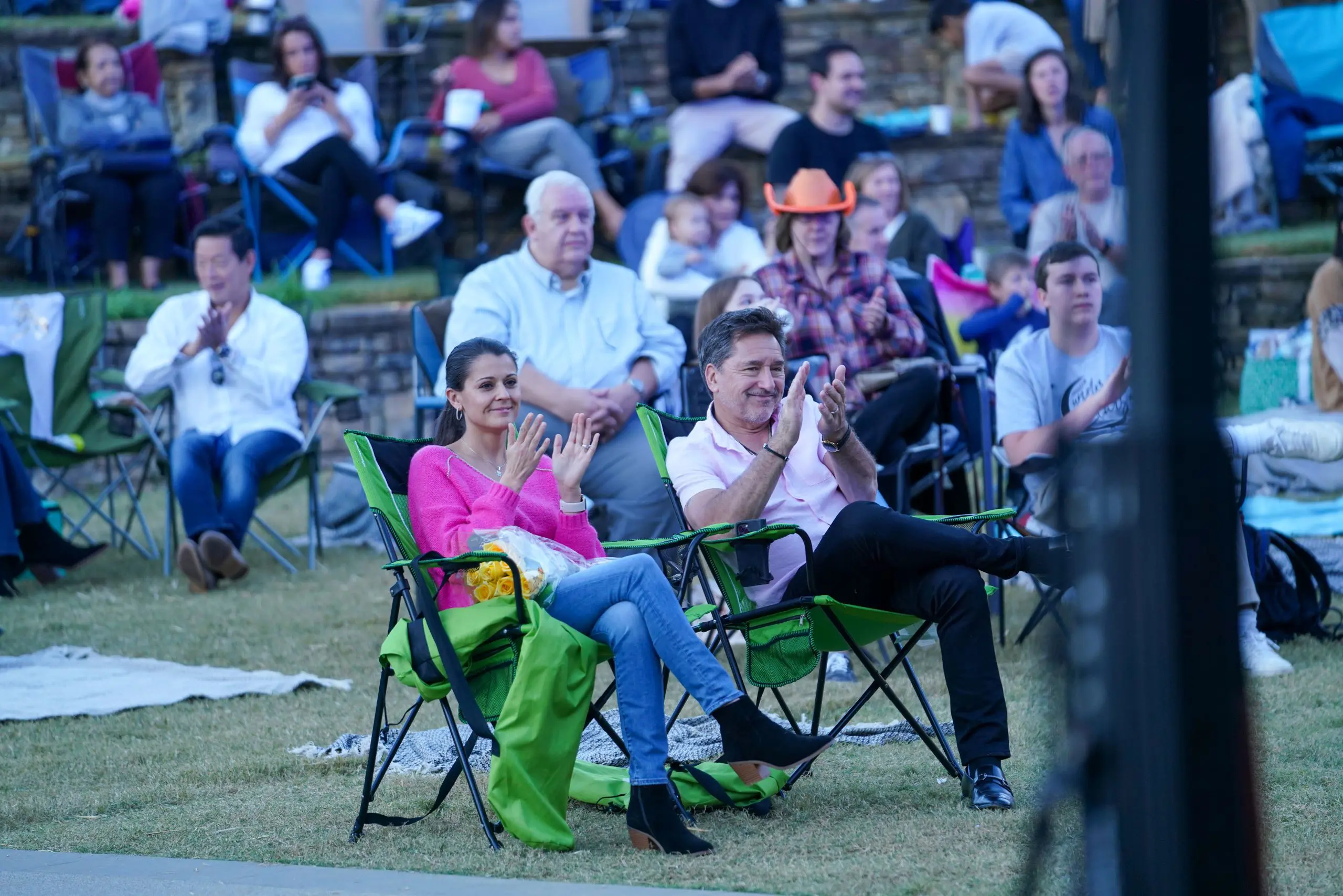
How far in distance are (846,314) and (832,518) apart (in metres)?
1.75

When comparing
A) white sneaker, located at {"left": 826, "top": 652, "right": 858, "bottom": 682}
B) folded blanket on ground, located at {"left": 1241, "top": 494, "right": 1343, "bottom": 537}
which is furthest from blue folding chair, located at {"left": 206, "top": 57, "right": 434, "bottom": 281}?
white sneaker, located at {"left": 826, "top": 652, "right": 858, "bottom": 682}

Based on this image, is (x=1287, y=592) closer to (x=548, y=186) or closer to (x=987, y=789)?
(x=987, y=789)

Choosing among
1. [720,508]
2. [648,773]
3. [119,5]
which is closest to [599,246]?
[119,5]

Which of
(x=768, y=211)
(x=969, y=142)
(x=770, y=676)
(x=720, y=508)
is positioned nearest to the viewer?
(x=770, y=676)

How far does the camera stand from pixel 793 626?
3467 millimetres

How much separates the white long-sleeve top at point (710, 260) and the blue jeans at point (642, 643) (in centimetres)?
440

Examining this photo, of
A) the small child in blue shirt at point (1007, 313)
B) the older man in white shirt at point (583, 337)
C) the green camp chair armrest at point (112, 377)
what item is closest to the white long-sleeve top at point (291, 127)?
the green camp chair armrest at point (112, 377)

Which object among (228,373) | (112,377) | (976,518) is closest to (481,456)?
(976,518)

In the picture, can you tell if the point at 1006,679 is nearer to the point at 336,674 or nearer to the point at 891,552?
the point at 891,552

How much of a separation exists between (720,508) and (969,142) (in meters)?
8.18

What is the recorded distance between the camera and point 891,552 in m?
3.54

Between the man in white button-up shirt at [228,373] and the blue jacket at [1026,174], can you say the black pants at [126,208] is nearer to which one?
the man in white button-up shirt at [228,373]

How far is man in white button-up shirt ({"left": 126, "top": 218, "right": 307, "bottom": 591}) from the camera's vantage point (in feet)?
21.5

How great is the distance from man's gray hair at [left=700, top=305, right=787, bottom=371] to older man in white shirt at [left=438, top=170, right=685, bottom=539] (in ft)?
4.54
